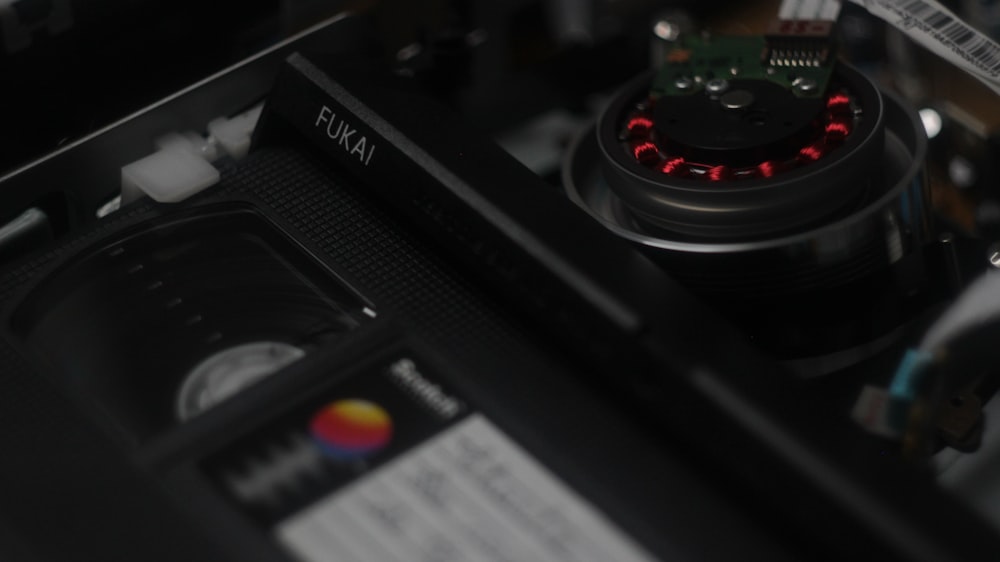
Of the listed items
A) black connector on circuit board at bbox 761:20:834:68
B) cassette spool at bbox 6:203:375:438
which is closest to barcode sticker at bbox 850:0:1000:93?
black connector on circuit board at bbox 761:20:834:68

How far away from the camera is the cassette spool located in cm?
77

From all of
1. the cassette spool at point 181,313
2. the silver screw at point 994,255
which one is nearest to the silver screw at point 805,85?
the silver screw at point 994,255

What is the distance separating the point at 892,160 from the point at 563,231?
280 mm

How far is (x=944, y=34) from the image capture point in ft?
3.06

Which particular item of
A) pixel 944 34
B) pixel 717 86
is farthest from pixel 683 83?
pixel 944 34

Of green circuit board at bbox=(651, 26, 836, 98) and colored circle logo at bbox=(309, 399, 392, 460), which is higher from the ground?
green circuit board at bbox=(651, 26, 836, 98)

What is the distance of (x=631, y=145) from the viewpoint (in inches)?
35.3

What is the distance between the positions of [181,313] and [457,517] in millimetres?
253

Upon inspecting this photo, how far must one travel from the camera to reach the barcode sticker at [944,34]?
0.92 m

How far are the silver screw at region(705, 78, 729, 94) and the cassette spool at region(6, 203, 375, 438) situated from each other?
291 millimetres

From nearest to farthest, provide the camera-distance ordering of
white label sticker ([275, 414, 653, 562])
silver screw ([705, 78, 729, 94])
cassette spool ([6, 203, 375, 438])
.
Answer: white label sticker ([275, 414, 653, 562]) < cassette spool ([6, 203, 375, 438]) < silver screw ([705, 78, 729, 94])

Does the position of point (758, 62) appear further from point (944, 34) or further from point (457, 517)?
point (457, 517)

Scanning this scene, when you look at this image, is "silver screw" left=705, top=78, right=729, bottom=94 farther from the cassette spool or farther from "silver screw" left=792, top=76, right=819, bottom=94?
the cassette spool

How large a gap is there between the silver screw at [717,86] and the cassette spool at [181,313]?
0.29 metres
